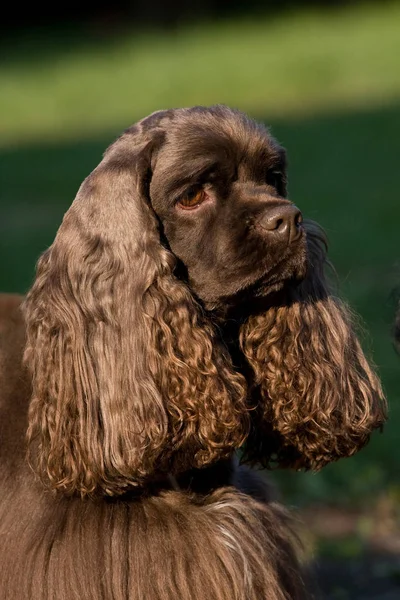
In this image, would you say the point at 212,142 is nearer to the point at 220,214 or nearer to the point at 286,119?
the point at 220,214

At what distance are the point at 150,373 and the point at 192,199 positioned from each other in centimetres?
53

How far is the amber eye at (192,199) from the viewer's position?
143 inches

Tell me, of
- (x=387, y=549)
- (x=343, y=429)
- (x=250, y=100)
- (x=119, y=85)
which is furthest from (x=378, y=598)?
(x=119, y=85)

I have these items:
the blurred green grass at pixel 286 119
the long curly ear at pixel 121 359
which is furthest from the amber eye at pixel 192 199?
the blurred green grass at pixel 286 119

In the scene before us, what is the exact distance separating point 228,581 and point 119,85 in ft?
64.6

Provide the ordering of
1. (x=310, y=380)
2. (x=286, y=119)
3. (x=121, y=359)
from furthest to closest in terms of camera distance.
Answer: (x=286, y=119)
(x=310, y=380)
(x=121, y=359)

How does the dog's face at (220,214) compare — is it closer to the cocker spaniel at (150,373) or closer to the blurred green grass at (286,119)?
the cocker spaniel at (150,373)

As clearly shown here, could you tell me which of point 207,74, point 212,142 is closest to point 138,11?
point 207,74

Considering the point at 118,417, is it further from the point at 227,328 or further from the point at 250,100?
the point at 250,100

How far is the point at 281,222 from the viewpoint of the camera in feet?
11.9

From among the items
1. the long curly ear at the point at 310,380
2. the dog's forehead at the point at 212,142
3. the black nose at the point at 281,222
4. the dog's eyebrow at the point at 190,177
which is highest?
the dog's forehead at the point at 212,142

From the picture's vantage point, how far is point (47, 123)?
63.8 ft

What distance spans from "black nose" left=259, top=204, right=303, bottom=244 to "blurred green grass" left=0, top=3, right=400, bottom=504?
1108mm

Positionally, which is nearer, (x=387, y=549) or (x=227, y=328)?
(x=227, y=328)
